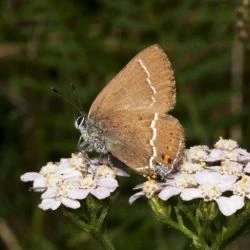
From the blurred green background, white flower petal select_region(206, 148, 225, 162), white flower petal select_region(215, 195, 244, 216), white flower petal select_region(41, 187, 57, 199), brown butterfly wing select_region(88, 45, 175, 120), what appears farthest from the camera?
the blurred green background

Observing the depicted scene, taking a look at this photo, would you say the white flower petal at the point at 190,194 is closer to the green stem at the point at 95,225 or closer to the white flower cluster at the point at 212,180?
the white flower cluster at the point at 212,180

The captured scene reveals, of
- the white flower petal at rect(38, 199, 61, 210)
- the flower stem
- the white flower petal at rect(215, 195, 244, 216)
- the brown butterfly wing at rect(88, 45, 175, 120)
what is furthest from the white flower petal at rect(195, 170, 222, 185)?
the white flower petal at rect(38, 199, 61, 210)

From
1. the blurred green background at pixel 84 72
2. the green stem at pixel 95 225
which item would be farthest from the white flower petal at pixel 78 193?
the blurred green background at pixel 84 72

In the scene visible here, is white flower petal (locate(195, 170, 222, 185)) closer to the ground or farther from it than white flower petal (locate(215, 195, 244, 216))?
farther from it

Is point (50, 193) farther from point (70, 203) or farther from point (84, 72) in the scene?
point (84, 72)

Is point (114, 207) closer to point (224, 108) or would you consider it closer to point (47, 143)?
point (47, 143)

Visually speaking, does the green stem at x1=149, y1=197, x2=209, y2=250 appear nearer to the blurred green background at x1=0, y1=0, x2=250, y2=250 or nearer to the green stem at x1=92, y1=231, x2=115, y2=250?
the green stem at x1=92, y1=231, x2=115, y2=250
